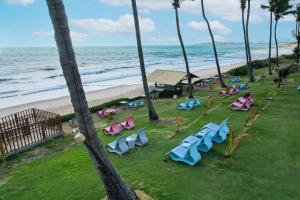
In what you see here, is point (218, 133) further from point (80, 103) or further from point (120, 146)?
point (80, 103)

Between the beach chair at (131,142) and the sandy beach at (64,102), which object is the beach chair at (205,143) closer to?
the beach chair at (131,142)

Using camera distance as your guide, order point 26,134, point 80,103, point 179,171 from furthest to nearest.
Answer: point 26,134, point 179,171, point 80,103

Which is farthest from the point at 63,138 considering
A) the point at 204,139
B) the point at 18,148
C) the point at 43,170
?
the point at 204,139

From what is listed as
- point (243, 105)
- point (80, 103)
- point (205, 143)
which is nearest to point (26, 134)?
point (205, 143)

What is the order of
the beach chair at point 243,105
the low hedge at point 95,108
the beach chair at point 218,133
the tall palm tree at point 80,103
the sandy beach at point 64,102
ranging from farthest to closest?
the sandy beach at point 64,102
the low hedge at point 95,108
the beach chair at point 243,105
the beach chair at point 218,133
the tall palm tree at point 80,103

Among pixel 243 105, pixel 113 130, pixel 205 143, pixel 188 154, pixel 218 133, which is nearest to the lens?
pixel 188 154

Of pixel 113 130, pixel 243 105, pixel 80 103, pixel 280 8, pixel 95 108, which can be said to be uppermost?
pixel 280 8

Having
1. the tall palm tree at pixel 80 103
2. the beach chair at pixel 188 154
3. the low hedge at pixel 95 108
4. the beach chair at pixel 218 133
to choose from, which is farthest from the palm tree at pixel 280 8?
the tall palm tree at pixel 80 103
